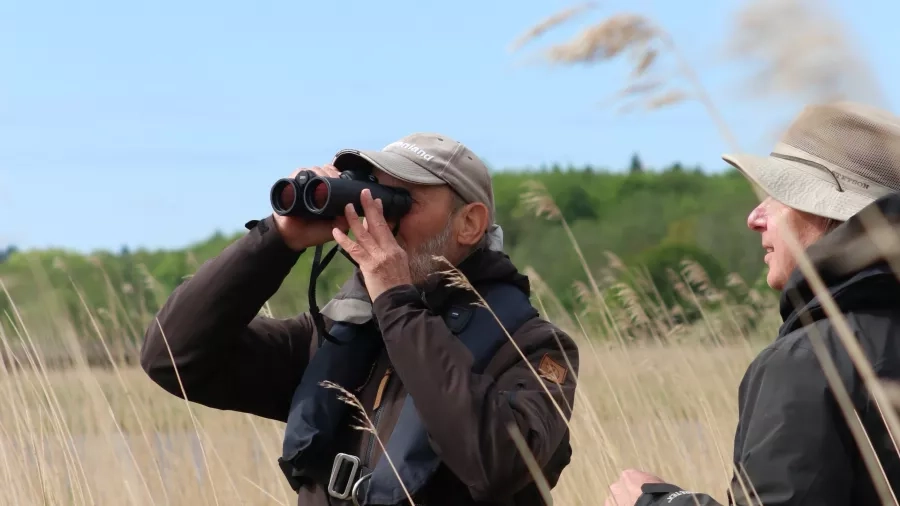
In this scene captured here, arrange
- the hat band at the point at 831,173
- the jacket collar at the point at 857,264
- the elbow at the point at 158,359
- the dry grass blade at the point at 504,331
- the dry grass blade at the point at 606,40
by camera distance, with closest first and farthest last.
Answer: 1. the dry grass blade at the point at 606,40
2. the jacket collar at the point at 857,264
3. the hat band at the point at 831,173
4. the dry grass blade at the point at 504,331
5. the elbow at the point at 158,359

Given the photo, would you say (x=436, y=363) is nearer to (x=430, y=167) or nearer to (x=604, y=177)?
(x=430, y=167)

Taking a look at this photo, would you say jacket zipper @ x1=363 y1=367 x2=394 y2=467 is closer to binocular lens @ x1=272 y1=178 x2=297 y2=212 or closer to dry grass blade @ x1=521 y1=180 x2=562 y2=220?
binocular lens @ x1=272 y1=178 x2=297 y2=212

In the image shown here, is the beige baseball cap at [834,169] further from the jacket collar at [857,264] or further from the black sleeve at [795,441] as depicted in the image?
the black sleeve at [795,441]

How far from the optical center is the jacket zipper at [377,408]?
1.99 metres

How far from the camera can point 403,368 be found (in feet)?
6.09

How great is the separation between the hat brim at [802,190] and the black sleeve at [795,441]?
205 mm

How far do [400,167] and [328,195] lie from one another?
0.50 ft

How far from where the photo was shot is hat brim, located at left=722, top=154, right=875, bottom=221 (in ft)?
5.11

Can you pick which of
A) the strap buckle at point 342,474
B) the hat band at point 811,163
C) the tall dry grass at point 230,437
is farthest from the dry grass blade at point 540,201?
the hat band at point 811,163

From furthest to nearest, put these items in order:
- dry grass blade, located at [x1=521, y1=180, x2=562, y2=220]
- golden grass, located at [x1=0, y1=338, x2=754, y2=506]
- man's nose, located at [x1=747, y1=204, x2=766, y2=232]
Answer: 1. dry grass blade, located at [x1=521, y1=180, x2=562, y2=220]
2. golden grass, located at [x1=0, y1=338, x2=754, y2=506]
3. man's nose, located at [x1=747, y1=204, x2=766, y2=232]

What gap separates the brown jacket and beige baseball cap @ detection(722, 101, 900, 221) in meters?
0.56

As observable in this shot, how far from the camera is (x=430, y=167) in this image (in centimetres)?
207

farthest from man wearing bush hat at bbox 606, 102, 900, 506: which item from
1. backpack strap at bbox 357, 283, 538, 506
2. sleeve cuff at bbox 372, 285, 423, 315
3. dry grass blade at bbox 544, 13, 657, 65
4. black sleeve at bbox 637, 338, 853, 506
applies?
sleeve cuff at bbox 372, 285, 423, 315

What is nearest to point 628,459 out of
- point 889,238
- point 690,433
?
point 690,433
